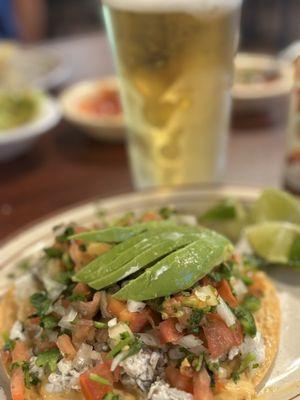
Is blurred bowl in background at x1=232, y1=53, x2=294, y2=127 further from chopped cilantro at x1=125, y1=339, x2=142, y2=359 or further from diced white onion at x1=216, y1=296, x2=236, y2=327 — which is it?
chopped cilantro at x1=125, y1=339, x2=142, y2=359

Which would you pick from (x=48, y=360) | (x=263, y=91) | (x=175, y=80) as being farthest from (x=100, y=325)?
(x=263, y=91)

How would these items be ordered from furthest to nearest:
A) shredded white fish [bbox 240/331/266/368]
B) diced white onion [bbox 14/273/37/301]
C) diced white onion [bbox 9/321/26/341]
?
1. diced white onion [bbox 14/273/37/301]
2. diced white onion [bbox 9/321/26/341]
3. shredded white fish [bbox 240/331/266/368]

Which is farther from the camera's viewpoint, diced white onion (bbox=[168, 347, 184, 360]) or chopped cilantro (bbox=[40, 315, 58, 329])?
chopped cilantro (bbox=[40, 315, 58, 329])

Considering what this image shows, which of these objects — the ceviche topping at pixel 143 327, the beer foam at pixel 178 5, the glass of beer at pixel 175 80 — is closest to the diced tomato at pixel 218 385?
the ceviche topping at pixel 143 327

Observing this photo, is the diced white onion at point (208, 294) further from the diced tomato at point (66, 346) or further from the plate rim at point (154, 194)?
the plate rim at point (154, 194)

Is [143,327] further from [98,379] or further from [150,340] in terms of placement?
[98,379]

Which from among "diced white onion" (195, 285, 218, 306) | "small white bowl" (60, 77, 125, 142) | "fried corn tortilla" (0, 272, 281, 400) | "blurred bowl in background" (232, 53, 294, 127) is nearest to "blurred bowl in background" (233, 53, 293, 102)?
"blurred bowl in background" (232, 53, 294, 127)
